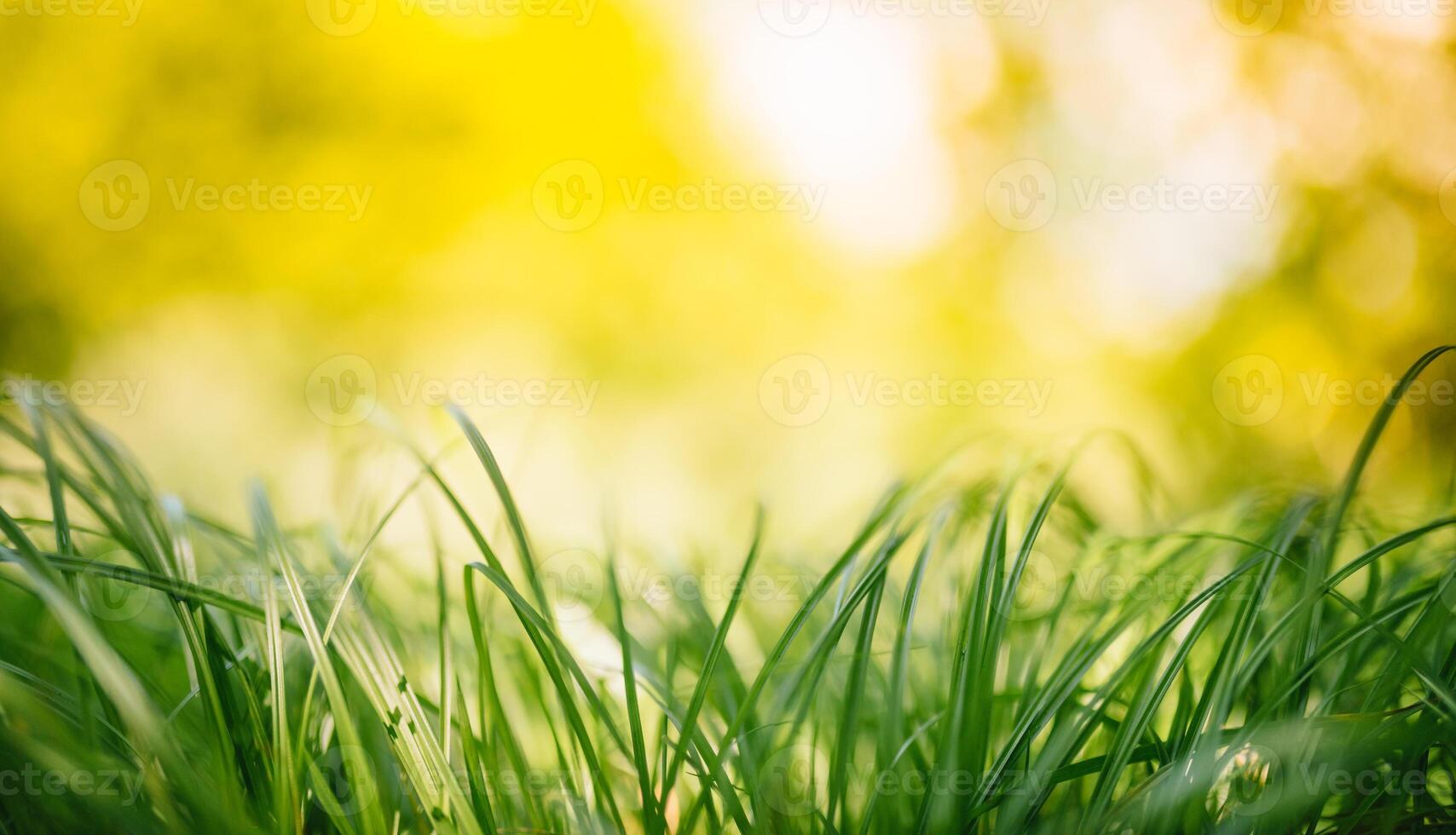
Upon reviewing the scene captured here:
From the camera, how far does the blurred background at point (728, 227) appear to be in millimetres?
2010

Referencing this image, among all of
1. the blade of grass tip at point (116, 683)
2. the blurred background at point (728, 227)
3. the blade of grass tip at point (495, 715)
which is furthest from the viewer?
the blurred background at point (728, 227)

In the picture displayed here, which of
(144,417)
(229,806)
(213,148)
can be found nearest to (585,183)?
(213,148)

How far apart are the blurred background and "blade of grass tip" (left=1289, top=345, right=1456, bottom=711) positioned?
5.18 ft

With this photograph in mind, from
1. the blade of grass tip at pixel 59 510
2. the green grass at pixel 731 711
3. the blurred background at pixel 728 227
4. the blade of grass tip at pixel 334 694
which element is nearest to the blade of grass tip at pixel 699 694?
the green grass at pixel 731 711

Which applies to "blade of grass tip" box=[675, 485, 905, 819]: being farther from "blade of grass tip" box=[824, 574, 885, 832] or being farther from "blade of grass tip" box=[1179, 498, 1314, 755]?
"blade of grass tip" box=[1179, 498, 1314, 755]

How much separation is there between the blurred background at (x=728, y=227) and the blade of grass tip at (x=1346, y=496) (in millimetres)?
1578

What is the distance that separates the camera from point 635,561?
0.78 metres

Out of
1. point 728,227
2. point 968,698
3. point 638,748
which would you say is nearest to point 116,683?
point 638,748

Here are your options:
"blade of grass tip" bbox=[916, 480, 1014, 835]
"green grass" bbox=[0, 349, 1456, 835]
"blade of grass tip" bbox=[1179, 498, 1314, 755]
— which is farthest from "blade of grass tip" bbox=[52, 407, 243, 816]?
"blade of grass tip" bbox=[1179, 498, 1314, 755]

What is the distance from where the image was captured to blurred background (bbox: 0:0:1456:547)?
2.01 metres

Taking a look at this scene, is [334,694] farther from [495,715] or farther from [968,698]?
[968,698]

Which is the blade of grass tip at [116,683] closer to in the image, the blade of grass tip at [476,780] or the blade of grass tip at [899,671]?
the blade of grass tip at [476,780]

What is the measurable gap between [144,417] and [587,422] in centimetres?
106

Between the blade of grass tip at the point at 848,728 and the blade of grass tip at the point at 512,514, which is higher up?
the blade of grass tip at the point at 512,514
